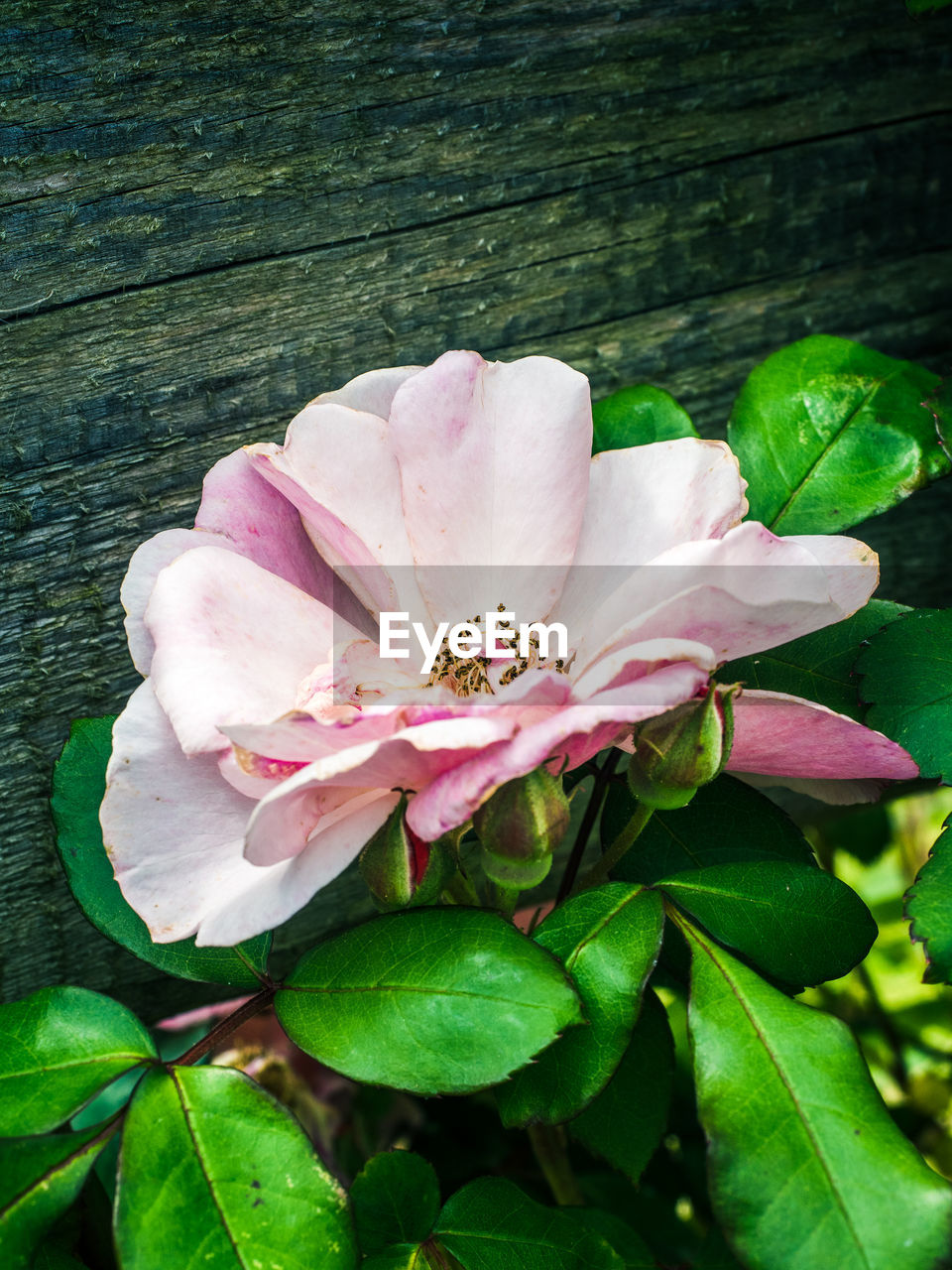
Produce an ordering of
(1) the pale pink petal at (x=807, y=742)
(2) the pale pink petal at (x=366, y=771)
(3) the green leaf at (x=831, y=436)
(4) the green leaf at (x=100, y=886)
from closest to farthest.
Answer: (2) the pale pink petal at (x=366, y=771) → (1) the pale pink petal at (x=807, y=742) → (4) the green leaf at (x=100, y=886) → (3) the green leaf at (x=831, y=436)

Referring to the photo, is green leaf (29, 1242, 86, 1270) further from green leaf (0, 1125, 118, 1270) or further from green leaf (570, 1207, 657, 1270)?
green leaf (570, 1207, 657, 1270)

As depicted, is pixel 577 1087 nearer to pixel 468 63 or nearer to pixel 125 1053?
pixel 125 1053

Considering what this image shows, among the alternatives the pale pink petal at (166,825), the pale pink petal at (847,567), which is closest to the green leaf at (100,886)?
the pale pink petal at (166,825)

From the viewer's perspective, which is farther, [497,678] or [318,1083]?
[318,1083]

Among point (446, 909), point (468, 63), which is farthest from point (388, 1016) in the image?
point (468, 63)

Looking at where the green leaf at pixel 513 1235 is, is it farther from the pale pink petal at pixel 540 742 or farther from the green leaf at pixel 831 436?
the green leaf at pixel 831 436

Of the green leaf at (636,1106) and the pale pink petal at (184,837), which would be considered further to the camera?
the green leaf at (636,1106)

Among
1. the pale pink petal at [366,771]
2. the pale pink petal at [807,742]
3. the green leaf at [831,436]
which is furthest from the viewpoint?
the green leaf at [831,436]

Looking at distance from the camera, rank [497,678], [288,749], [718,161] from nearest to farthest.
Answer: [288,749] < [497,678] < [718,161]

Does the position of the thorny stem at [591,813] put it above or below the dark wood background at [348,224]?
below
